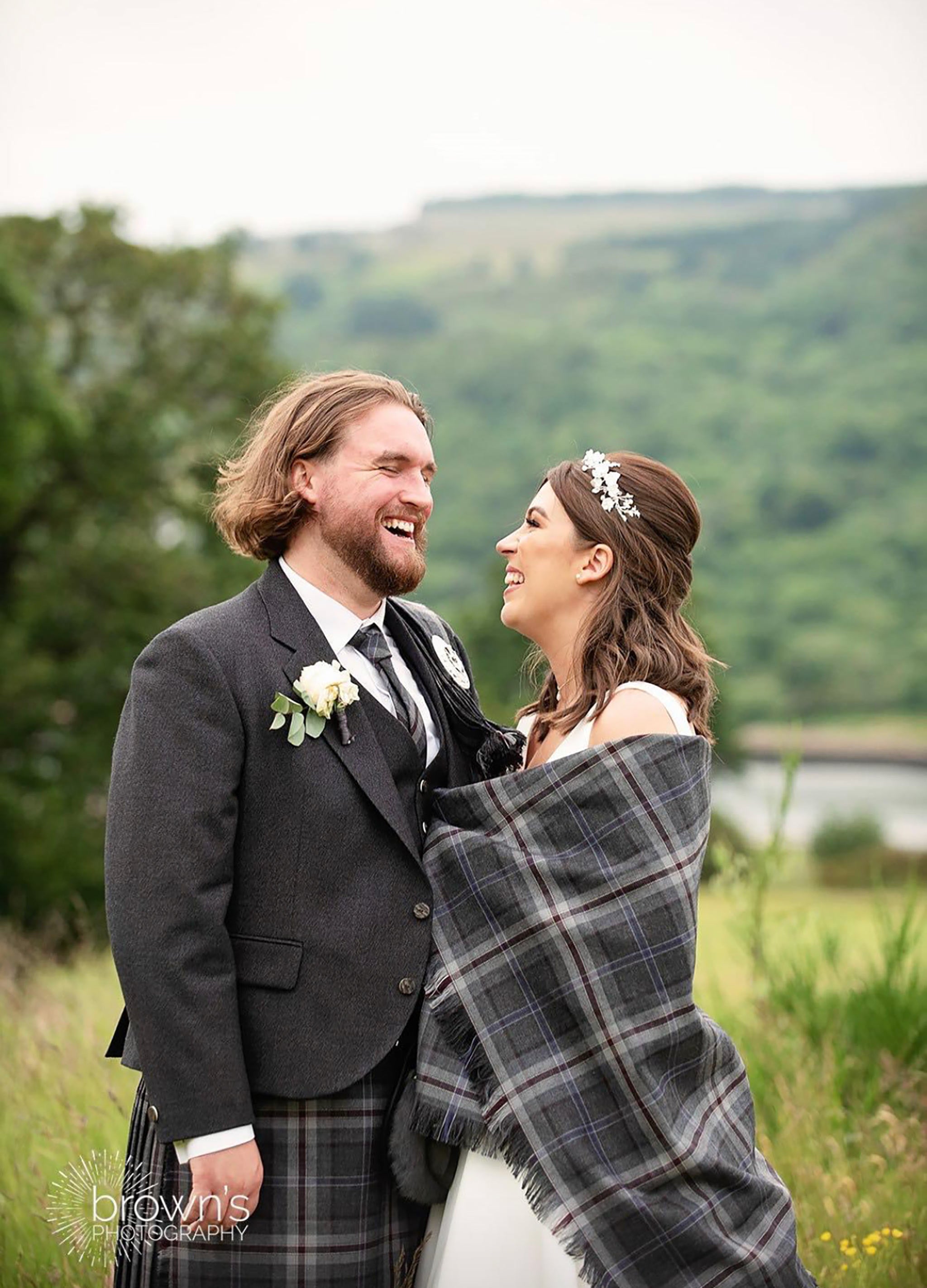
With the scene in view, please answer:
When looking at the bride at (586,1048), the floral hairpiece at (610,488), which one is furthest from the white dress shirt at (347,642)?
the floral hairpiece at (610,488)

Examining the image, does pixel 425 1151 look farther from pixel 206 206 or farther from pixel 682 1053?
pixel 206 206

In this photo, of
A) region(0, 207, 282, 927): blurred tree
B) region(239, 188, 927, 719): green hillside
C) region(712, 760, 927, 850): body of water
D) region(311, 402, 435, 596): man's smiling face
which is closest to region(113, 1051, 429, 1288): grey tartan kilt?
region(311, 402, 435, 596): man's smiling face

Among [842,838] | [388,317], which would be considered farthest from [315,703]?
[388,317]

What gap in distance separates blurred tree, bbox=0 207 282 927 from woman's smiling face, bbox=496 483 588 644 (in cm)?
795

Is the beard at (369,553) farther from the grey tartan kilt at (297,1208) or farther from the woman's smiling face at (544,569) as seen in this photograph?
the grey tartan kilt at (297,1208)

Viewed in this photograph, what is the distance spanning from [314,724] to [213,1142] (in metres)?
0.77

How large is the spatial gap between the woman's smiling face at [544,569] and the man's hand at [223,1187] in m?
1.22

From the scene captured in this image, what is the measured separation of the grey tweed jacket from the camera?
7.76ft

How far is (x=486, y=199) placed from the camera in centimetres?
7025

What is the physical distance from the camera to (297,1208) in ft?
8.17

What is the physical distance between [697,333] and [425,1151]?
156 ft

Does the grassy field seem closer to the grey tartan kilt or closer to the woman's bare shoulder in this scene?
the grey tartan kilt

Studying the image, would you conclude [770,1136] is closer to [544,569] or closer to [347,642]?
[544,569]

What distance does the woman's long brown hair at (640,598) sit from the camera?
112 inches
